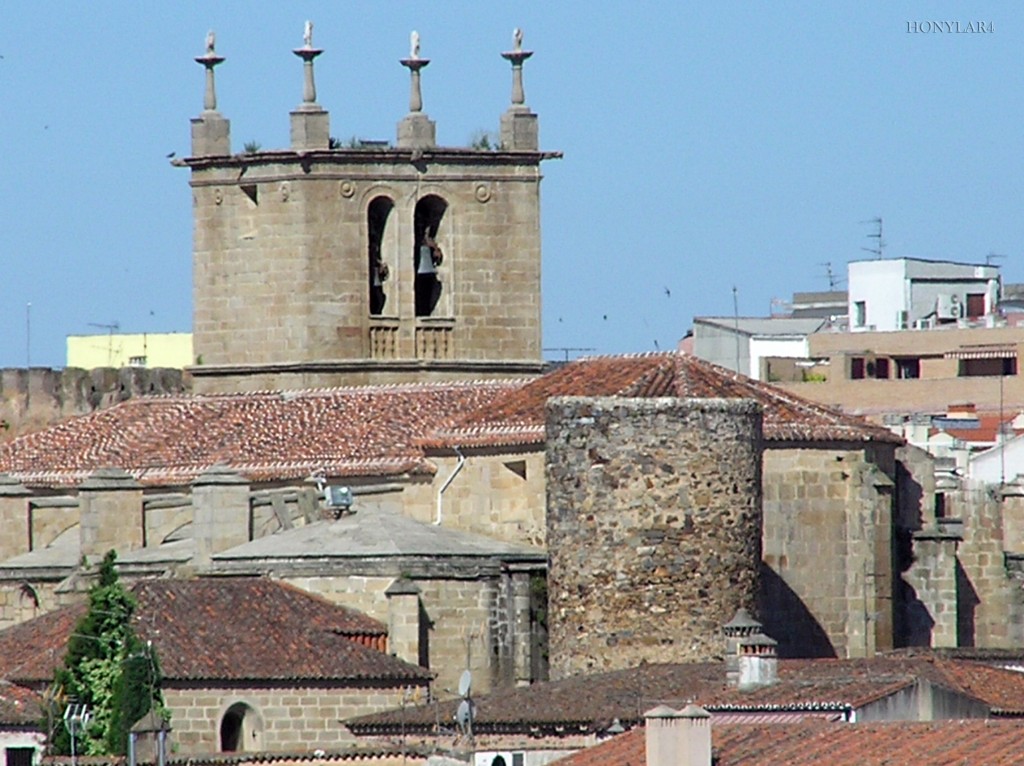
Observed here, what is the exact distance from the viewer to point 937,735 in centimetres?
3516

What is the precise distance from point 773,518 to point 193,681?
9.01 m

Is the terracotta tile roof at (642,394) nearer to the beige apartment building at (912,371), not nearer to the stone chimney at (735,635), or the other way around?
the stone chimney at (735,635)

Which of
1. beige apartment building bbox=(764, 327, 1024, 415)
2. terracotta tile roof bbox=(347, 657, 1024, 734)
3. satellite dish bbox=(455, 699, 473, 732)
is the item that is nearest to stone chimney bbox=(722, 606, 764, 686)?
terracotta tile roof bbox=(347, 657, 1024, 734)

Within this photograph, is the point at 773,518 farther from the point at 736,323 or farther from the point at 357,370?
the point at 736,323

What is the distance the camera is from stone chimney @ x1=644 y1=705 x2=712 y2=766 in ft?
115

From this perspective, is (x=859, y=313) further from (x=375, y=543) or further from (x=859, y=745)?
(x=859, y=745)

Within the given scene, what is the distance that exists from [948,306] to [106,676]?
47.1 metres

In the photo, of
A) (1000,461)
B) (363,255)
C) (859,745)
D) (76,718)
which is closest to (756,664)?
(76,718)

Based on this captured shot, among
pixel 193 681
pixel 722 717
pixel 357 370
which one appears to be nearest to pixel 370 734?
pixel 193 681

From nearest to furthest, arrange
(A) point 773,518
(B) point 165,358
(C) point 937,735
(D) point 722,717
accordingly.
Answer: (C) point 937,735 → (D) point 722,717 → (A) point 773,518 → (B) point 165,358

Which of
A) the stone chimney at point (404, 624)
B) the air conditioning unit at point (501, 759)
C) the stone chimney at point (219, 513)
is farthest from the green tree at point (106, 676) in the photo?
the stone chimney at point (219, 513)

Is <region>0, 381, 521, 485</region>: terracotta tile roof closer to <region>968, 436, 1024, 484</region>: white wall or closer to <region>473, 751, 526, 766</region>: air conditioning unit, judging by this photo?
<region>473, 751, 526, 766</region>: air conditioning unit

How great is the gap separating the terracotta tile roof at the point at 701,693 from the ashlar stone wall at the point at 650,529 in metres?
0.94

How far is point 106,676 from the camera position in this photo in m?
49.0
